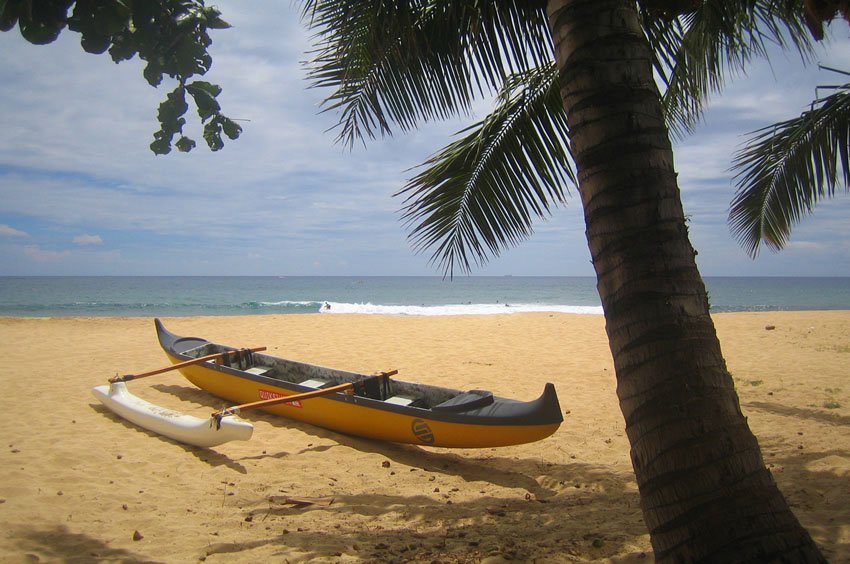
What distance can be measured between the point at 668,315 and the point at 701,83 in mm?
3368

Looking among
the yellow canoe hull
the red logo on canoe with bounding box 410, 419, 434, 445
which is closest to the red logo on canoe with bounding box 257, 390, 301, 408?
the yellow canoe hull

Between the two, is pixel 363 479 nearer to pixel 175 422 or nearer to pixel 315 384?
pixel 315 384

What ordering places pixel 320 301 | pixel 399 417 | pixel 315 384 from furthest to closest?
pixel 320 301, pixel 315 384, pixel 399 417

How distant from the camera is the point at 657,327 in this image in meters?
1.53

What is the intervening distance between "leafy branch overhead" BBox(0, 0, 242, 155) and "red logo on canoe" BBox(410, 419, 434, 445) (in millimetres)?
3444

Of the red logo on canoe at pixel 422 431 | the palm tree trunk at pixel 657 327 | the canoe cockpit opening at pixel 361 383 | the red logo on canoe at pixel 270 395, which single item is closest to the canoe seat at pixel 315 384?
the canoe cockpit opening at pixel 361 383

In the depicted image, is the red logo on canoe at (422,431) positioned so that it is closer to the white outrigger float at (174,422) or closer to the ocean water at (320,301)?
the white outrigger float at (174,422)

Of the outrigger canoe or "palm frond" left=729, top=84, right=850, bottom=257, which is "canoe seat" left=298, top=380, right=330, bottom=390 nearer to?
the outrigger canoe

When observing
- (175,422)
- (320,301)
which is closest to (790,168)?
(175,422)

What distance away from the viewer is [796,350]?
32.3 feet

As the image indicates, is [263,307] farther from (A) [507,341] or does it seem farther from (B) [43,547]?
(B) [43,547]

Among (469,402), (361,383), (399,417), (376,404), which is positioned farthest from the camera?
(361,383)

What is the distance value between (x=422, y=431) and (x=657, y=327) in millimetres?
3640

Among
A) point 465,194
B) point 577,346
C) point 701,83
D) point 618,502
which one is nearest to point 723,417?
point 618,502
